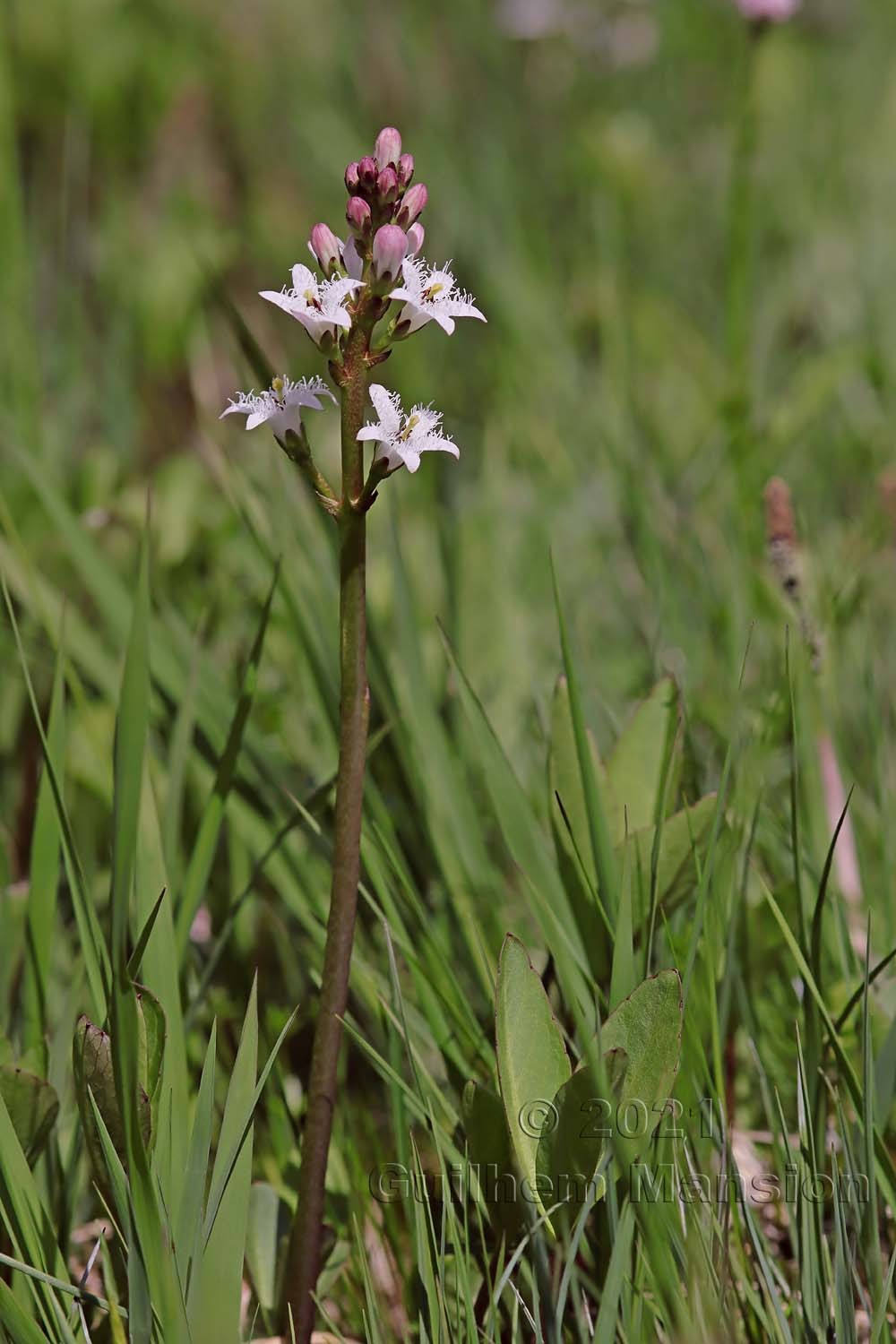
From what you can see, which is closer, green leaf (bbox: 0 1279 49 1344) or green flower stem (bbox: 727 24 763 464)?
green leaf (bbox: 0 1279 49 1344)

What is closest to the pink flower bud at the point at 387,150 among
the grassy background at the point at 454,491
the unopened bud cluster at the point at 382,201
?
the unopened bud cluster at the point at 382,201

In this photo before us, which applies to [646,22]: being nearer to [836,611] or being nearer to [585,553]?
[585,553]

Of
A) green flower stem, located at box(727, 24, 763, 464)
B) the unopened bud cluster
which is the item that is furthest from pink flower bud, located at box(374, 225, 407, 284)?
green flower stem, located at box(727, 24, 763, 464)

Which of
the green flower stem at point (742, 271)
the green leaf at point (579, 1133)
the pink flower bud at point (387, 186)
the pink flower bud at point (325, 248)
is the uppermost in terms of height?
the green flower stem at point (742, 271)

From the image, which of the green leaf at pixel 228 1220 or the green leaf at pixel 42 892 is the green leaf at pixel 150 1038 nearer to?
the green leaf at pixel 228 1220

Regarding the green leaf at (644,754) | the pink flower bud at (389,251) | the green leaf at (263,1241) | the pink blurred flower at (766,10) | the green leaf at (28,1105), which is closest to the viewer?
the pink flower bud at (389,251)

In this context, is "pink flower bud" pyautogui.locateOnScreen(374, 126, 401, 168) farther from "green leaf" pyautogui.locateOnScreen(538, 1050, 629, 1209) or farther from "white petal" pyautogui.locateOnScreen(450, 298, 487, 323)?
"green leaf" pyautogui.locateOnScreen(538, 1050, 629, 1209)

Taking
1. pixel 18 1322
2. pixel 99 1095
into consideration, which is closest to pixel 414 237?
pixel 99 1095
